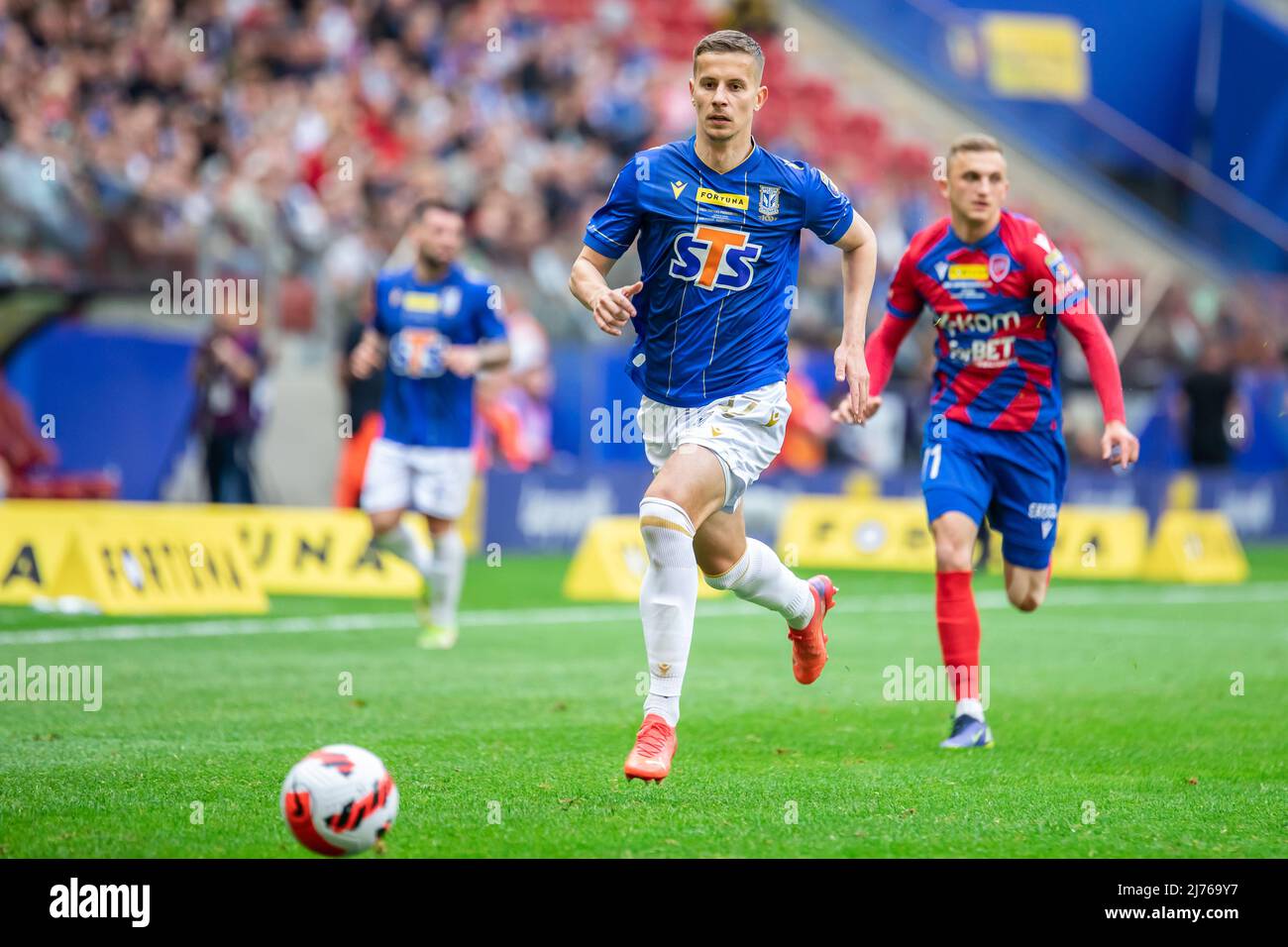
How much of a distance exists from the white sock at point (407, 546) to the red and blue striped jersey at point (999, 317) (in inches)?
170

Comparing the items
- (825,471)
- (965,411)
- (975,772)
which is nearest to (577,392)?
(825,471)

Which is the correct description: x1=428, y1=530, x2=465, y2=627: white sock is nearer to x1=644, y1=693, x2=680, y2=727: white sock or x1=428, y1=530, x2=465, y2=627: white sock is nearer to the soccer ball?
x1=644, y1=693, x2=680, y2=727: white sock

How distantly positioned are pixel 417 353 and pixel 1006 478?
4788 millimetres

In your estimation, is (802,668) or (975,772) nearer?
(975,772)

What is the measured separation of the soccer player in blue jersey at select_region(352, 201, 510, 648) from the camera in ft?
40.3

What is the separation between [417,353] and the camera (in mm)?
12344

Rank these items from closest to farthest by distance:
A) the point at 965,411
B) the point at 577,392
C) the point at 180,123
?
the point at 965,411
the point at 180,123
the point at 577,392

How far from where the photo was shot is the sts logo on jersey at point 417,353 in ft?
40.4
